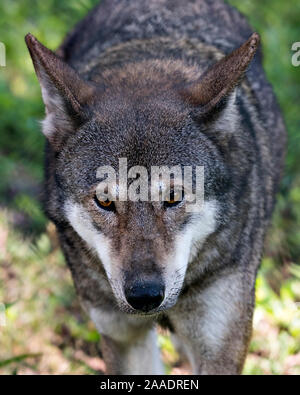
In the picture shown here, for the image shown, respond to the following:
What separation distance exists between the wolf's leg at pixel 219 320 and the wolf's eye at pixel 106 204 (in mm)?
883

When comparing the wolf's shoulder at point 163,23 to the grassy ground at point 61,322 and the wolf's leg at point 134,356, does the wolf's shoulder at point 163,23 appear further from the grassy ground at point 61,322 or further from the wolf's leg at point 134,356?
the wolf's leg at point 134,356

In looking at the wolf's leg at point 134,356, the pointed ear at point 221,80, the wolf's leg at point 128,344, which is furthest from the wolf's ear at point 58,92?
the wolf's leg at point 134,356

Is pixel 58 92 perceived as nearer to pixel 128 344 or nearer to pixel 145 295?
pixel 145 295

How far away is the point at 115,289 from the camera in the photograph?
3803 mm

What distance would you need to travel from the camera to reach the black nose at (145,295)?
360 cm

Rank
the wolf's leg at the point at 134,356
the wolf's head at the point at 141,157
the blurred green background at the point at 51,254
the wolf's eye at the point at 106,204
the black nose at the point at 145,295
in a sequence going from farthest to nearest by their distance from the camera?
1. the blurred green background at the point at 51,254
2. the wolf's leg at the point at 134,356
3. the wolf's eye at the point at 106,204
4. the wolf's head at the point at 141,157
5. the black nose at the point at 145,295

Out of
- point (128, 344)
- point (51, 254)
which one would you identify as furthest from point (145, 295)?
point (51, 254)

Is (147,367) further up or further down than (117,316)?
further down

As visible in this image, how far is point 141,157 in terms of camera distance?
3838 millimetres

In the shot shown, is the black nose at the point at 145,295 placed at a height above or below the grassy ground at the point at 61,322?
above

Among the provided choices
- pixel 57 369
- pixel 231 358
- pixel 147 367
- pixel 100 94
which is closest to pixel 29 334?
pixel 57 369

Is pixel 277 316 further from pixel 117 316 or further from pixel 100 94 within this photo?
pixel 100 94

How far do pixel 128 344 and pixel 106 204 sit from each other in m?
1.52

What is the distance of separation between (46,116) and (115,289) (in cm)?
125
